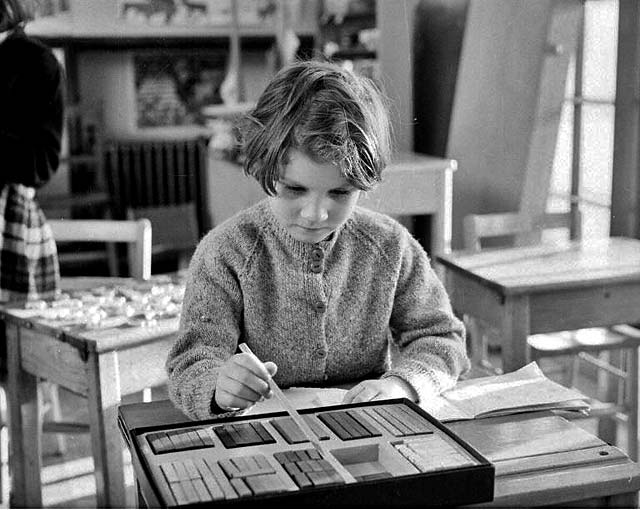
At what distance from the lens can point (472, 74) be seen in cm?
360

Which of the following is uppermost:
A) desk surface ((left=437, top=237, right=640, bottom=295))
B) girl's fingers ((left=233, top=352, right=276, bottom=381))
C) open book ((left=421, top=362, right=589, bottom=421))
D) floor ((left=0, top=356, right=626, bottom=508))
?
girl's fingers ((left=233, top=352, right=276, bottom=381))

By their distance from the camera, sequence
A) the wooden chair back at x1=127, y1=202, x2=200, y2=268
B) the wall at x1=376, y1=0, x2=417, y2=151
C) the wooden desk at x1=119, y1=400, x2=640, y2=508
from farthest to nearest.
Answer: the wooden chair back at x1=127, y1=202, x2=200, y2=268 → the wall at x1=376, y1=0, x2=417, y2=151 → the wooden desk at x1=119, y1=400, x2=640, y2=508

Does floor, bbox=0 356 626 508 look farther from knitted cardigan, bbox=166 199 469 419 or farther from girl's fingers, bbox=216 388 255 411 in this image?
girl's fingers, bbox=216 388 255 411

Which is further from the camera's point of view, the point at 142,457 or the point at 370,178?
the point at 370,178

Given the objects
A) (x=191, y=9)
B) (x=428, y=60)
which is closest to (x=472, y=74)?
(x=428, y=60)

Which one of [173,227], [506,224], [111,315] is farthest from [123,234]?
[173,227]

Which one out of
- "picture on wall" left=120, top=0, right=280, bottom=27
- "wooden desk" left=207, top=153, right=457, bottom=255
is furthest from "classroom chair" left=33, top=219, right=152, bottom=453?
"picture on wall" left=120, top=0, right=280, bottom=27

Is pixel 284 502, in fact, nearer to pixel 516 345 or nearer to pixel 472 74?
pixel 516 345

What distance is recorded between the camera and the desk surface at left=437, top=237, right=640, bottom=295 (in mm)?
2375

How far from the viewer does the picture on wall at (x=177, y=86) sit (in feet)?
16.3

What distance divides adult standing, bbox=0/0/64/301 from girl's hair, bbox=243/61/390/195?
1623 mm

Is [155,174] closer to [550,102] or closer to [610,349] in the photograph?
[550,102]

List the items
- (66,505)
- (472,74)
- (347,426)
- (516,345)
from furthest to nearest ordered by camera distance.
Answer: (472,74)
(66,505)
(516,345)
(347,426)

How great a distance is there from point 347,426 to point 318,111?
0.43 metres
